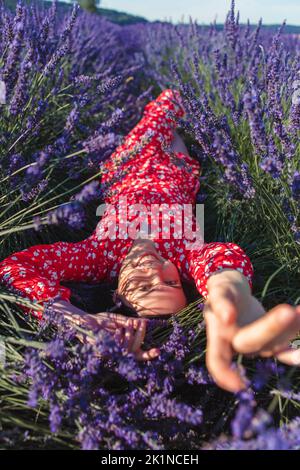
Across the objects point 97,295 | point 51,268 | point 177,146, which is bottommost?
point 97,295

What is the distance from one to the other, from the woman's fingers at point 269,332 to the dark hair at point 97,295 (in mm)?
647

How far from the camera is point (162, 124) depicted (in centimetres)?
225

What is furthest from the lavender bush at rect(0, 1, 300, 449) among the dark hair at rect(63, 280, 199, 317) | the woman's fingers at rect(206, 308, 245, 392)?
the dark hair at rect(63, 280, 199, 317)

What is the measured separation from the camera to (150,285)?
1.36 m

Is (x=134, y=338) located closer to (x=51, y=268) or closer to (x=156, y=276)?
(x=156, y=276)

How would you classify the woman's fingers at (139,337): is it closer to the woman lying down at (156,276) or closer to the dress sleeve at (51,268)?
the woman lying down at (156,276)

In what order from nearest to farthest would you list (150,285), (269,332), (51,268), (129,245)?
(269,332) → (150,285) → (51,268) → (129,245)

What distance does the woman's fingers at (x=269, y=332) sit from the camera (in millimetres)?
779

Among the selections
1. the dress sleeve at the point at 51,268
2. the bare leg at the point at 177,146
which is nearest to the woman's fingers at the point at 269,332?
the dress sleeve at the point at 51,268

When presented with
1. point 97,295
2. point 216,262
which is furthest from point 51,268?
point 216,262

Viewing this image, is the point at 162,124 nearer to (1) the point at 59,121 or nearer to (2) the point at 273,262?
(1) the point at 59,121

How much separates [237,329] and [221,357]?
0.07 meters
